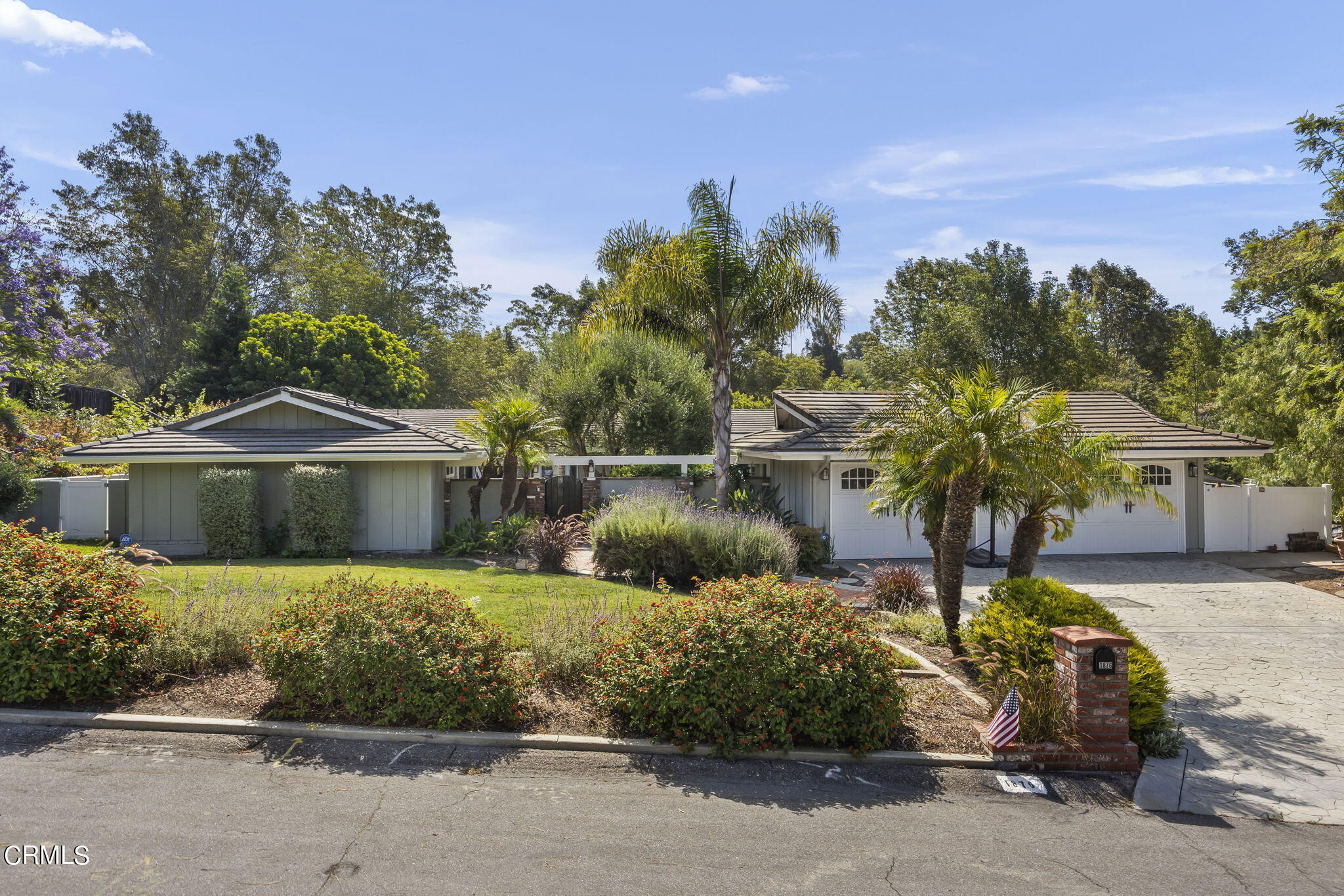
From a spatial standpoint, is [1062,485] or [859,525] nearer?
[1062,485]

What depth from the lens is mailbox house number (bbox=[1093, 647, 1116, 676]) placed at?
6016 mm

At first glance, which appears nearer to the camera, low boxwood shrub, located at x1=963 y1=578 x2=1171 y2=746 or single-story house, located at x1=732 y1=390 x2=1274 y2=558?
low boxwood shrub, located at x1=963 y1=578 x2=1171 y2=746

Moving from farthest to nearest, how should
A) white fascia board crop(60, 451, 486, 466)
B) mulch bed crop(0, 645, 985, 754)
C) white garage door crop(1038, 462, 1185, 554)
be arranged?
white garage door crop(1038, 462, 1185, 554) < white fascia board crop(60, 451, 486, 466) < mulch bed crop(0, 645, 985, 754)

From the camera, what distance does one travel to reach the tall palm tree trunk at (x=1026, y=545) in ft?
30.5

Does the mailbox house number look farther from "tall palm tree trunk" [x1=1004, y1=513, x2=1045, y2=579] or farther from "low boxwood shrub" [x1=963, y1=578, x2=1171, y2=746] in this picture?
"tall palm tree trunk" [x1=1004, y1=513, x2=1045, y2=579]

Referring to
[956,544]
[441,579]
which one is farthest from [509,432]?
[956,544]

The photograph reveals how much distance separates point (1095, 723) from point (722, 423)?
1077 centimetres

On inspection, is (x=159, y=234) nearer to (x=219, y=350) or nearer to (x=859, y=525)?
(x=219, y=350)

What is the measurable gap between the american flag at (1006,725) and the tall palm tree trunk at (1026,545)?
3475 mm

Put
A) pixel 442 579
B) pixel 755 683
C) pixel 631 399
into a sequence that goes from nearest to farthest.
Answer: pixel 755 683 < pixel 442 579 < pixel 631 399

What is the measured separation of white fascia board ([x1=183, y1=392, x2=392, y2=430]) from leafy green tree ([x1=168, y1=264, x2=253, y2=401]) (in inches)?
662

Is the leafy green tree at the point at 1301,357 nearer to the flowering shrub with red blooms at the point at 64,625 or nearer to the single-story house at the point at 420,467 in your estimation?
the single-story house at the point at 420,467

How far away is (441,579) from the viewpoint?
12234 mm

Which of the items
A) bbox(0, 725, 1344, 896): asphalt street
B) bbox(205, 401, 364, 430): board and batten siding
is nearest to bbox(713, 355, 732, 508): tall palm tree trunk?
bbox(205, 401, 364, 430): board and batten siding
